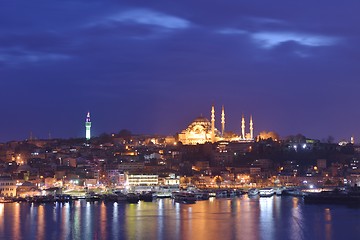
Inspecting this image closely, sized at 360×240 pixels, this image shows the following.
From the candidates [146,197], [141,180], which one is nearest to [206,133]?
[141,180]

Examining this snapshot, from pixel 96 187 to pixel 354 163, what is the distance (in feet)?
63.8

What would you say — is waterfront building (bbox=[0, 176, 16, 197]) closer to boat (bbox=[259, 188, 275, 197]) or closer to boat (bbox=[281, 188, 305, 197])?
boat (bbox=[259, 188, 275, 197])

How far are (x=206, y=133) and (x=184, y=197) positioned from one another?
3088 centimetres

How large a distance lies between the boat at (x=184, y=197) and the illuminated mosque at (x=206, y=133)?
27928mm

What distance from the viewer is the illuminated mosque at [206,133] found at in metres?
66.1

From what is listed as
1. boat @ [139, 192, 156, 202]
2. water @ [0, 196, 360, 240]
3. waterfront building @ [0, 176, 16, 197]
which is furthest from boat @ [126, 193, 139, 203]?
waterfront building @ [0, 176, 16, 197]

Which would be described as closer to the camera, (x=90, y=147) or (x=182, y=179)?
(x=182, y=179)

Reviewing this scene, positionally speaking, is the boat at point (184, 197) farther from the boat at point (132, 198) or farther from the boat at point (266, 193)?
the boat at point (266, 193)

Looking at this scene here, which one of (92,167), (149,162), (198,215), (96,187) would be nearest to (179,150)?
(149,162)

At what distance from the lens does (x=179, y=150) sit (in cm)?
6006

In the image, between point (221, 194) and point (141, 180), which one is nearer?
point (221, 194)

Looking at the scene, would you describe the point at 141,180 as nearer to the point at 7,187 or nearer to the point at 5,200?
the point at 7,187

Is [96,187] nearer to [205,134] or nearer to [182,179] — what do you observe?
[182,179]

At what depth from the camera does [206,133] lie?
66688mm
